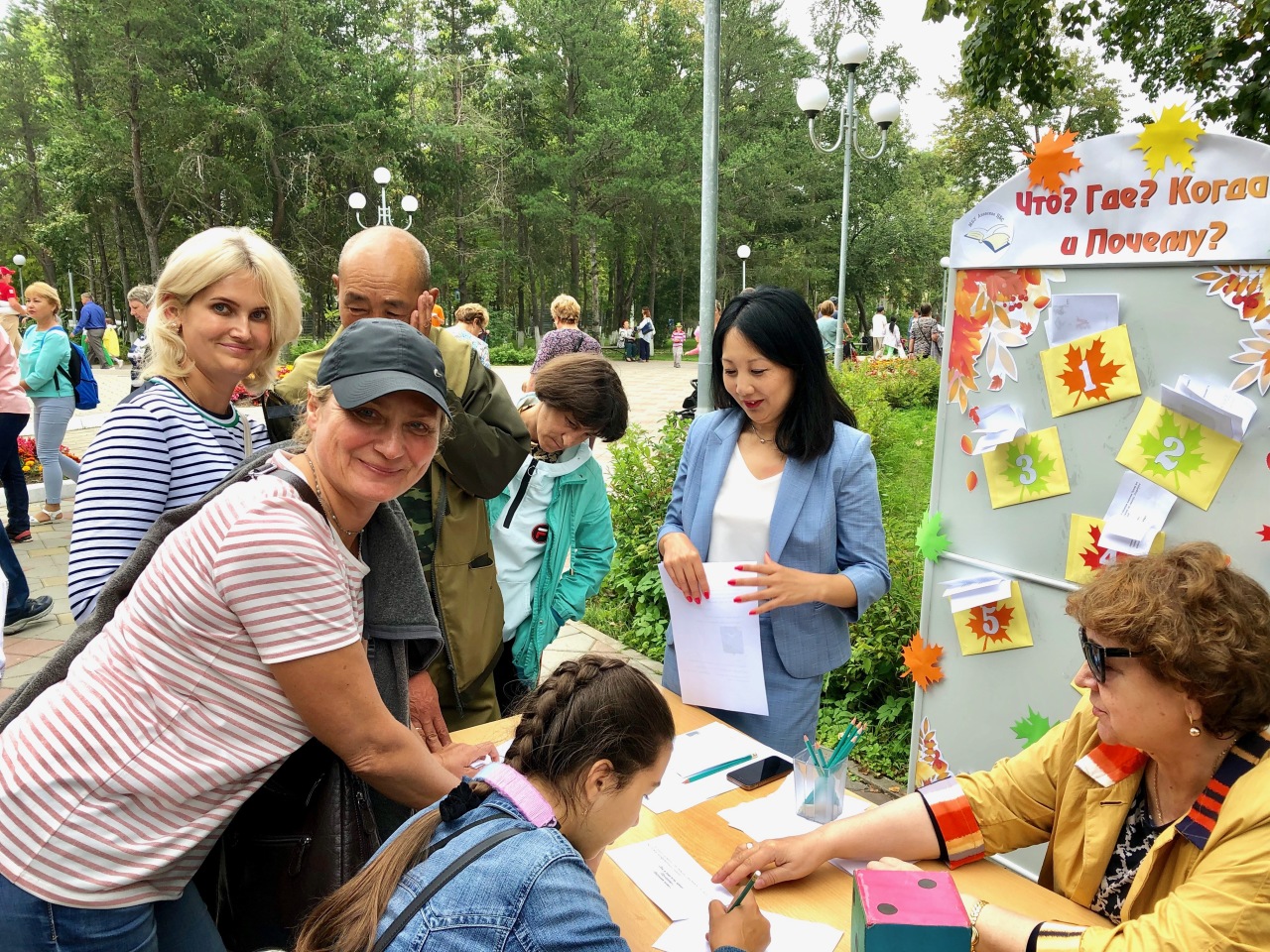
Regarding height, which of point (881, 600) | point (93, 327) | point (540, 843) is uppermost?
point (540, 843)

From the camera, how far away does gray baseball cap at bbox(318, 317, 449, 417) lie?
1.30m

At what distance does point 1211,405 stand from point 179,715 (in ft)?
7.43

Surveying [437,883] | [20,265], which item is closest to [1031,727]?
[437,883]

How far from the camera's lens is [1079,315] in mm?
2273

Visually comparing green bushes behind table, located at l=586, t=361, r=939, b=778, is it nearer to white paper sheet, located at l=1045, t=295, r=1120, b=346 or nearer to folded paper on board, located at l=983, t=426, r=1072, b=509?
folded paper on board, located at l=983, t=426, r=1072, b=509

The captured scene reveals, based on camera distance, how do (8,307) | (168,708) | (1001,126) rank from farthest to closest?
(1001,126), (8,307), (168,708)

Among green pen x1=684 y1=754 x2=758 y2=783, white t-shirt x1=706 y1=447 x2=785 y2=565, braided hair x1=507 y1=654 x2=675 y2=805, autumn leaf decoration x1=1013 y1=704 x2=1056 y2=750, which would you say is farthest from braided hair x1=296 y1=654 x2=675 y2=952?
autumn leaf decoration x1=1013 y1=704 x2=1056 y2=750

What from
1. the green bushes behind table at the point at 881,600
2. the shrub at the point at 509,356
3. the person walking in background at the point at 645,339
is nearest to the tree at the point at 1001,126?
the person walking in background at the point at 645,339

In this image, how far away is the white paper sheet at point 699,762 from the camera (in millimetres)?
1849

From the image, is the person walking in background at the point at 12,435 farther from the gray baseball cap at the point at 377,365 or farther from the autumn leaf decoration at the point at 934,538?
the autumn leaf decoration at the point at 934,538

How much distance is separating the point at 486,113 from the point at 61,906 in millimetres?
33979

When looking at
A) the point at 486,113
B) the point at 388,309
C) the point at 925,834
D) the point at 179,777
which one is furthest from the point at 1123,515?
the point at 486,113

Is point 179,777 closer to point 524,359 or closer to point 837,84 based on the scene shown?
point 524,359

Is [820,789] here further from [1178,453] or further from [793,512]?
[1178,453]
